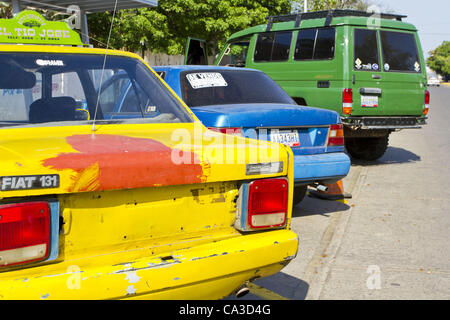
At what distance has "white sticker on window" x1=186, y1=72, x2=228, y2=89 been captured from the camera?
6246 millimetres

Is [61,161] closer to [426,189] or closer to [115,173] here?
[115,173]

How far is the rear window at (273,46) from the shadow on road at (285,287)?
698 centimetres

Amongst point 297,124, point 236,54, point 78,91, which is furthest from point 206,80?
point 236,54

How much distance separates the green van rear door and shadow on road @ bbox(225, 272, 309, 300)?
215 inches

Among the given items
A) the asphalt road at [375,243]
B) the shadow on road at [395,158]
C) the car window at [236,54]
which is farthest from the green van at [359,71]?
the car window at [236,54]

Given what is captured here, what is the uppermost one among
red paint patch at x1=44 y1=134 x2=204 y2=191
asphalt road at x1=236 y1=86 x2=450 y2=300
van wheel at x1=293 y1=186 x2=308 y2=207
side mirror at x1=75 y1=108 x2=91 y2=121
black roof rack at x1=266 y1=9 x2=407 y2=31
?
black roof rack at x1=266 y1=9 x2=407 y2=31

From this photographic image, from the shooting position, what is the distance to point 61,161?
7.48ft

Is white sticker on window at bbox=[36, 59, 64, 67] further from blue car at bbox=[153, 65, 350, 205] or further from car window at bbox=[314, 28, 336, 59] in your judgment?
car window at bbox=[314, 28, 336, 59]

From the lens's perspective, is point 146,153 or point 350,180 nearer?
point 146,153

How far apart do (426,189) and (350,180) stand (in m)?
1.21

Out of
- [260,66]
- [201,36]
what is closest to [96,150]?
[260,66]

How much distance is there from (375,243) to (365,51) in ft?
16.6

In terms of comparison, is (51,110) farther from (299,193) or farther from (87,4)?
(87,4)

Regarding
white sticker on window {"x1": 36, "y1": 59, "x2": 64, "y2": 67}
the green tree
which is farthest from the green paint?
the green tree
